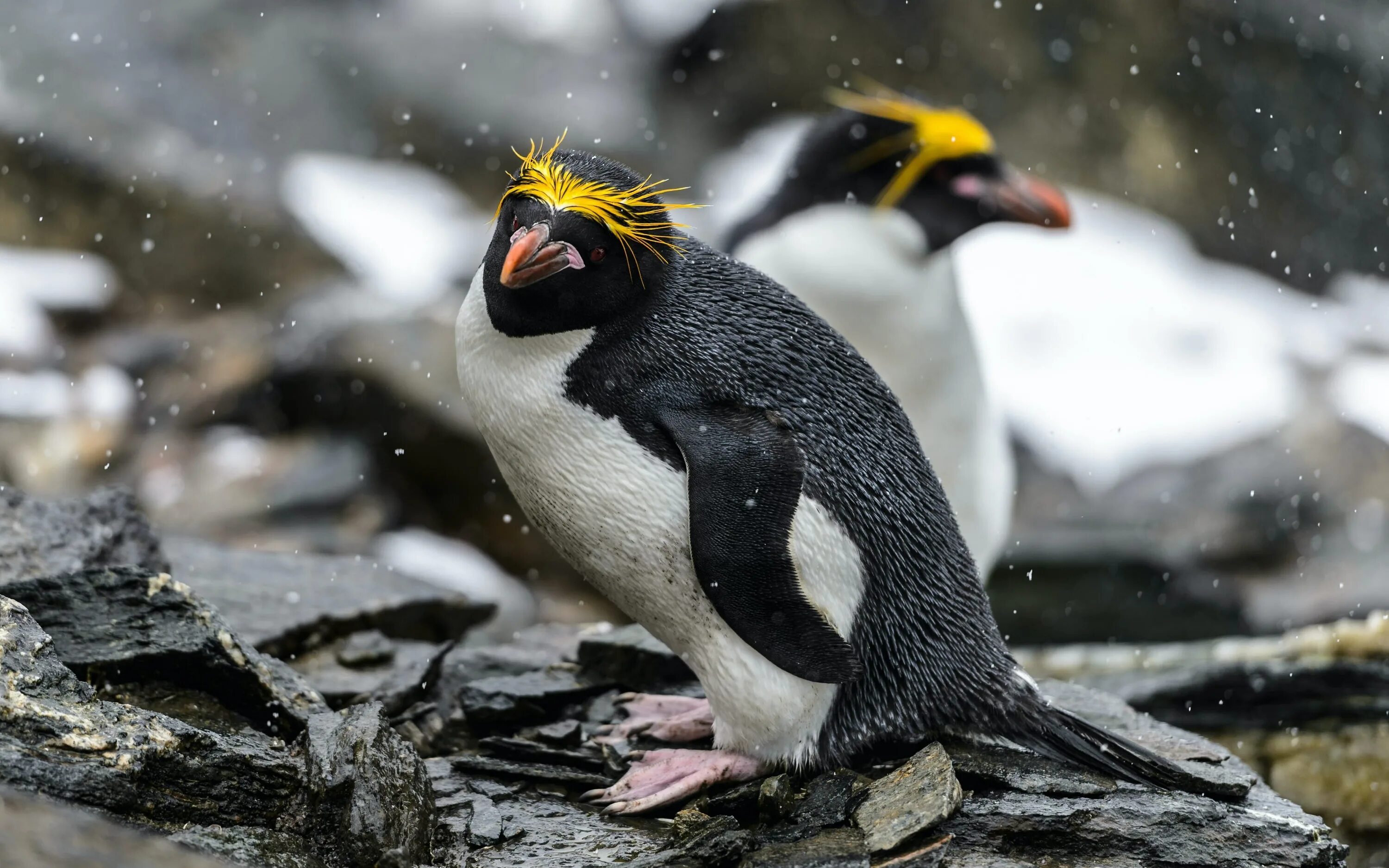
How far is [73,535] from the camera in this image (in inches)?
130

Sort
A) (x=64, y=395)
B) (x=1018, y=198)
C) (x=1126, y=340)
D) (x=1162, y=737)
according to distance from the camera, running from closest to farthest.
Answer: (x=1162, y=737) < (x=1018, y=198) < (x=64, y=395) < (x=1126, y=340)

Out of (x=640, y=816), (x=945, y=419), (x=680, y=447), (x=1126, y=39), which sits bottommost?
(x=640, y=816)

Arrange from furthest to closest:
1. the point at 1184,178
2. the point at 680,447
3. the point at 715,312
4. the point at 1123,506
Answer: the point at 1184,178
the point at 1123,506
the point at 715,312
the point at 680,447

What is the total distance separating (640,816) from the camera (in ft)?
9.19

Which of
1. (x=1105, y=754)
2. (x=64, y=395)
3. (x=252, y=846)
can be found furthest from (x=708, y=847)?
(x=64, y=395)

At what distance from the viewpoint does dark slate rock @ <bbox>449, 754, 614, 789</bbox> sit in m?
2.98

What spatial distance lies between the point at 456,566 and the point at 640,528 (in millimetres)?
4712

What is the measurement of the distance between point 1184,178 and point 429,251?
5.51m

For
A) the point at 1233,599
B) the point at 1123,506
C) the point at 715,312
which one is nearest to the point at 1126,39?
the point at 1123,506

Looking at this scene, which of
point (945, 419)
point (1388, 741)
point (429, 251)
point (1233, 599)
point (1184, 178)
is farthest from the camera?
point (1184, 178)

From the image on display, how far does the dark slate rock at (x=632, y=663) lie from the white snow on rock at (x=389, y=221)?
5.61m

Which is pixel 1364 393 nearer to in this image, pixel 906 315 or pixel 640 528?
pixel 906 315

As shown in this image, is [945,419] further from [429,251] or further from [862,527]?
[429,251]

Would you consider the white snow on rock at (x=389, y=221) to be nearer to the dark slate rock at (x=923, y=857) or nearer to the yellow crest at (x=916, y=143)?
the yellow crest at (x=916, y=143)
